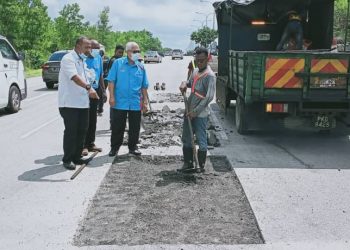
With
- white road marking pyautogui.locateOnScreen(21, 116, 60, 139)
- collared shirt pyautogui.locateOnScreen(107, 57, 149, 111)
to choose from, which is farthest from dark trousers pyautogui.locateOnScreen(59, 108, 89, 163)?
white road marking pyautogui.locateOnScreen(21, 116, 60, 139)

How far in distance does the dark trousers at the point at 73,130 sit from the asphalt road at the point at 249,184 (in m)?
0.34

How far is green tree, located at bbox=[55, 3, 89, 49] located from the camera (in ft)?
146

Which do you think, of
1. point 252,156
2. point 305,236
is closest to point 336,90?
point 252,156

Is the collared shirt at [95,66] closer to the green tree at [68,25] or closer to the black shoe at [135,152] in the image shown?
the black shoe at [135,152]

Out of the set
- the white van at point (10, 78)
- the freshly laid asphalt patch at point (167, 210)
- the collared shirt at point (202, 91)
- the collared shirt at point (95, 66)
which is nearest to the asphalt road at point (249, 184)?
the freshly laid asphalt patch at point (167, 210)

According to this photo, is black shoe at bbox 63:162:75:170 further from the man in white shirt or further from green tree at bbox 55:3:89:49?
green tree at bbox 55:3:89:49

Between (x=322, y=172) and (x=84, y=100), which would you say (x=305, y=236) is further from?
(x=84, y=100)

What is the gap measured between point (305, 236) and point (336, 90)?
4183 millimetres

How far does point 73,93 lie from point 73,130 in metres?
0.54

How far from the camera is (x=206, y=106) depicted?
646 cm

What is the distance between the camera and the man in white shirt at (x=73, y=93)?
6590mm

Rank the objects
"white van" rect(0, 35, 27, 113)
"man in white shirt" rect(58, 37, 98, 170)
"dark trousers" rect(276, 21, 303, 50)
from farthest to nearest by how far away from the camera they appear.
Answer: "white van" rect(0, 35, 27, 113), "dark trousers" rect(276, 21, 303, 50), "man in white shirt" rect(58, 37, 98, 170)

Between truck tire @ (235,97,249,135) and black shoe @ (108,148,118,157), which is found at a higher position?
truck tire @ (235,97,249,135)

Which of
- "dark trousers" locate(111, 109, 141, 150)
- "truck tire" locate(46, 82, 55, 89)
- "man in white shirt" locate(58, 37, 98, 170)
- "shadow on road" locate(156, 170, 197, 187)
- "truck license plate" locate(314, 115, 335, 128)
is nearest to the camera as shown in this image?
"shadow on road" locate(156, 170, 197, 187)
